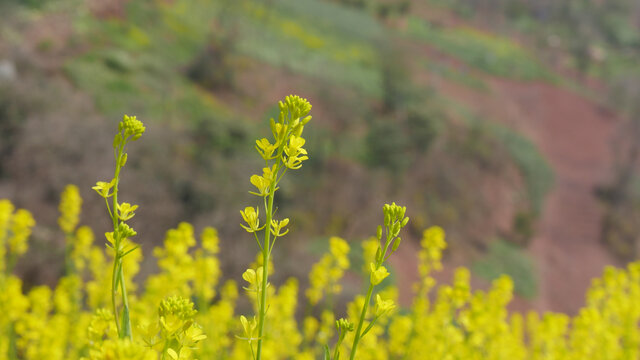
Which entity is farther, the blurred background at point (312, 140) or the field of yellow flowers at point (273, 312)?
the blurred background at point (312, 140)

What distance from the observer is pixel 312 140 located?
13.4m

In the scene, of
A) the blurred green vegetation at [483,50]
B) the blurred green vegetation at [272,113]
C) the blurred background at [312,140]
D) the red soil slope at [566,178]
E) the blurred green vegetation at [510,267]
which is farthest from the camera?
the blurred green vegetation at [483,50]

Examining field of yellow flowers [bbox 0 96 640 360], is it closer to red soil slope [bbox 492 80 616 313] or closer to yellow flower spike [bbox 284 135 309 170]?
yellow flower spike [bbox 284 135 309 170]

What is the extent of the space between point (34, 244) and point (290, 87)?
1198 cm

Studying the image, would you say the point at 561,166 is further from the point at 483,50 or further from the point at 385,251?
the point at 385,251

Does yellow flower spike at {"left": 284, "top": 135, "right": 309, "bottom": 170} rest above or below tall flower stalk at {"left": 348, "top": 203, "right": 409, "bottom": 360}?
above

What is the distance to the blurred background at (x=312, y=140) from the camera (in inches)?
327

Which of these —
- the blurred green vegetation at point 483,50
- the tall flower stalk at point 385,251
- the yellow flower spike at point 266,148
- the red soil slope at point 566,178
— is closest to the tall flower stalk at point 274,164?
the yellow flower spike at point 266,148

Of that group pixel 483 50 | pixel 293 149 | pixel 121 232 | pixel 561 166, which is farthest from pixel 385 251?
pixel 483 50

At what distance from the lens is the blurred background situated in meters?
8.30

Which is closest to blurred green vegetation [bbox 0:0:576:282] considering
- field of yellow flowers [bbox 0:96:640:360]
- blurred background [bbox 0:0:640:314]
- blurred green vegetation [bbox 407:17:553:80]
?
blurred background [bbox 0:0:640:314]

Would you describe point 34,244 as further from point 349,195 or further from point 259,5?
point 259,5

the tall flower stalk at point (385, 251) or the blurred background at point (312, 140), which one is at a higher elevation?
the tall flower stalk at point (385, 251)

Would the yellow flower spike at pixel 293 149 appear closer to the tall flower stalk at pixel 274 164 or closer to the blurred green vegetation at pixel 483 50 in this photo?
the tall flower stalk at pixel 274 164
